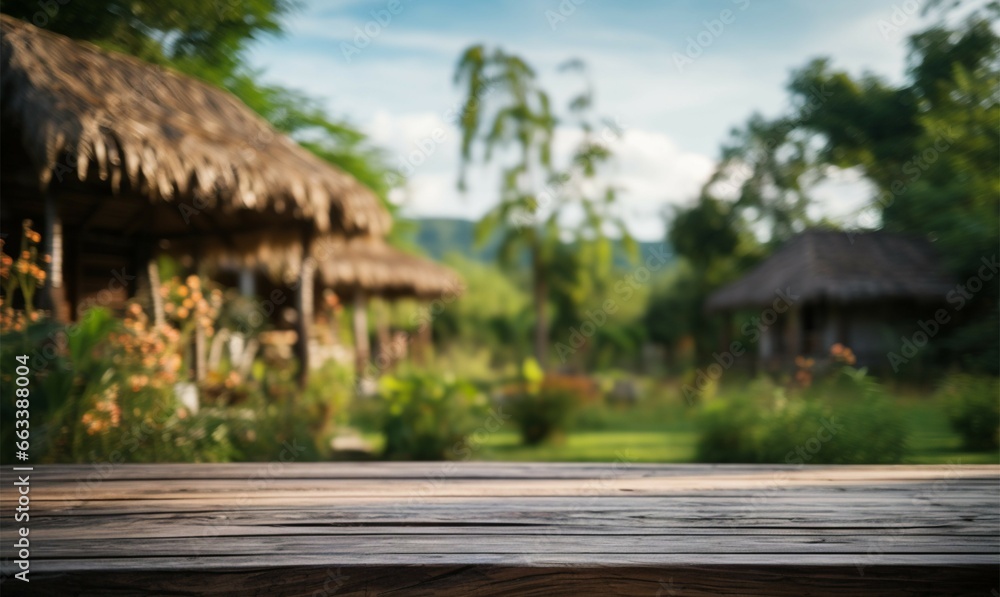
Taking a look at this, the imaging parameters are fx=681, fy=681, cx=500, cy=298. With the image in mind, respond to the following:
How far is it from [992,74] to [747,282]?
307 inches

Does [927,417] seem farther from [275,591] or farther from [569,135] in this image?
[569,135]

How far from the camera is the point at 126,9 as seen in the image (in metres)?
5.00

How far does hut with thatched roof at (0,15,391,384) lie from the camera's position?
3.83m

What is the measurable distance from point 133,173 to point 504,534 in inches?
136

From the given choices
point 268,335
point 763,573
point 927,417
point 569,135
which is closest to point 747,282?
point 569,135

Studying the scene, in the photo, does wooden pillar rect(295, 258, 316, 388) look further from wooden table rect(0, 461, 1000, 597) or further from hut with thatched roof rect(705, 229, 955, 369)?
hut with thatched roof rect(705, 229, 955, 369)
